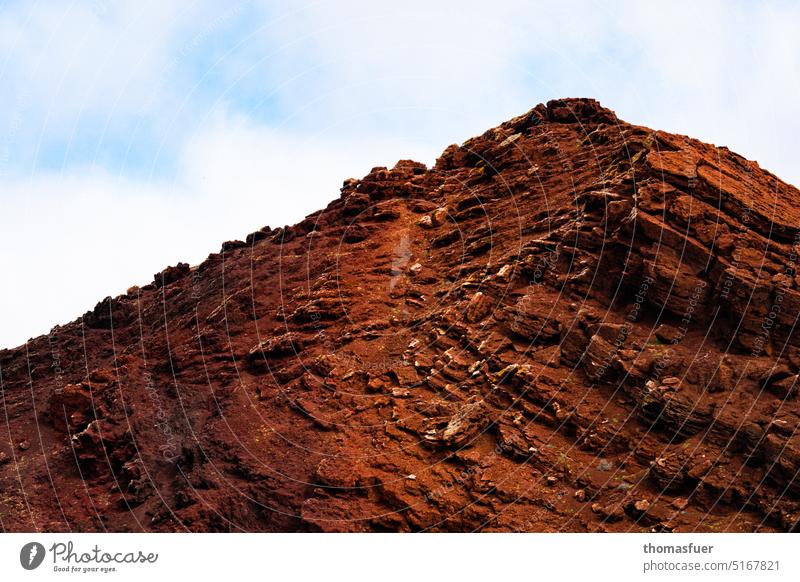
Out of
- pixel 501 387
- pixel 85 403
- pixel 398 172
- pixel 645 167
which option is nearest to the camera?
pixel 501 387

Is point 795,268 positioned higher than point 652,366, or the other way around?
point 795,268

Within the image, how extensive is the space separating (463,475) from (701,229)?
541 inches

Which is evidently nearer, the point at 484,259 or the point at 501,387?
the point at 501,387

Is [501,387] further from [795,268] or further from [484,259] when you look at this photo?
[795,268]

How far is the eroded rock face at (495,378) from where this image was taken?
29.3m

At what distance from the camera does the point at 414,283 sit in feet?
131

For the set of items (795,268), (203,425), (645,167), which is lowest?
(203,425)

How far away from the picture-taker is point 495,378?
32.9 meters

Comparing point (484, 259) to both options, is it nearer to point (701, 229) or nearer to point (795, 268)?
point (701, 229)

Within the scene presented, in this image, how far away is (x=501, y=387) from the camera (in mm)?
32500

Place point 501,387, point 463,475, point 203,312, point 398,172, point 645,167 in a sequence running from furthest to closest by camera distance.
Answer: point 398,172, point 203,312, point 645,167, point 501,387, point 463,475

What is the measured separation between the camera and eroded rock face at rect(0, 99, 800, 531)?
29266mm

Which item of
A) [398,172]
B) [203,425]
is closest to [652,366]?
[203,425]

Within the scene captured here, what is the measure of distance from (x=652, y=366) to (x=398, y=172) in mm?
22298
